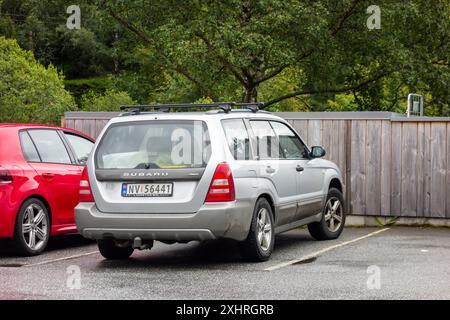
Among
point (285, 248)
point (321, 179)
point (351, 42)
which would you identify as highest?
point (351, 42)

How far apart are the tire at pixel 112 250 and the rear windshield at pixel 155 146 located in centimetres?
104

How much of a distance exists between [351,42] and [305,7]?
279 cm

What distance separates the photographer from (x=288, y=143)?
12.1m

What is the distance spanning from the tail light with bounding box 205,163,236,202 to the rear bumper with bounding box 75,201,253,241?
0.23 ft

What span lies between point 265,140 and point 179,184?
172cm

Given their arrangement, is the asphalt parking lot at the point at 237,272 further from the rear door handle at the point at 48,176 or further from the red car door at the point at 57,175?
the rear door handle at the point at 48,176

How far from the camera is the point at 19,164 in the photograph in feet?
37.2

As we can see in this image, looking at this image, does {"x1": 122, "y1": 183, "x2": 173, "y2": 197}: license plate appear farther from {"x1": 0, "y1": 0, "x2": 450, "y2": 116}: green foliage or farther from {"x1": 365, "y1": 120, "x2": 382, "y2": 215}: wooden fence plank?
{"x1": 0, "y1": 0, "x2": 450, "y2": 116}: green foliage

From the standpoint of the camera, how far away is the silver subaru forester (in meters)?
9.88

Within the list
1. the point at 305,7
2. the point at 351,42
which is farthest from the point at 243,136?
the point at 351,42

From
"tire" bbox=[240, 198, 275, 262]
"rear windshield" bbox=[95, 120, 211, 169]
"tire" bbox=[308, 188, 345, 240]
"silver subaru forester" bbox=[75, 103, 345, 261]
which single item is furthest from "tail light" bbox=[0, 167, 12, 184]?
"tire" bbox=[308, 188, 345, 240]

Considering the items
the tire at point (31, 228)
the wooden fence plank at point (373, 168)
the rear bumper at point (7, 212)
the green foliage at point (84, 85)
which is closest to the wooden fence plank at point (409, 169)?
the wooden fence plank at point (373, 168)
